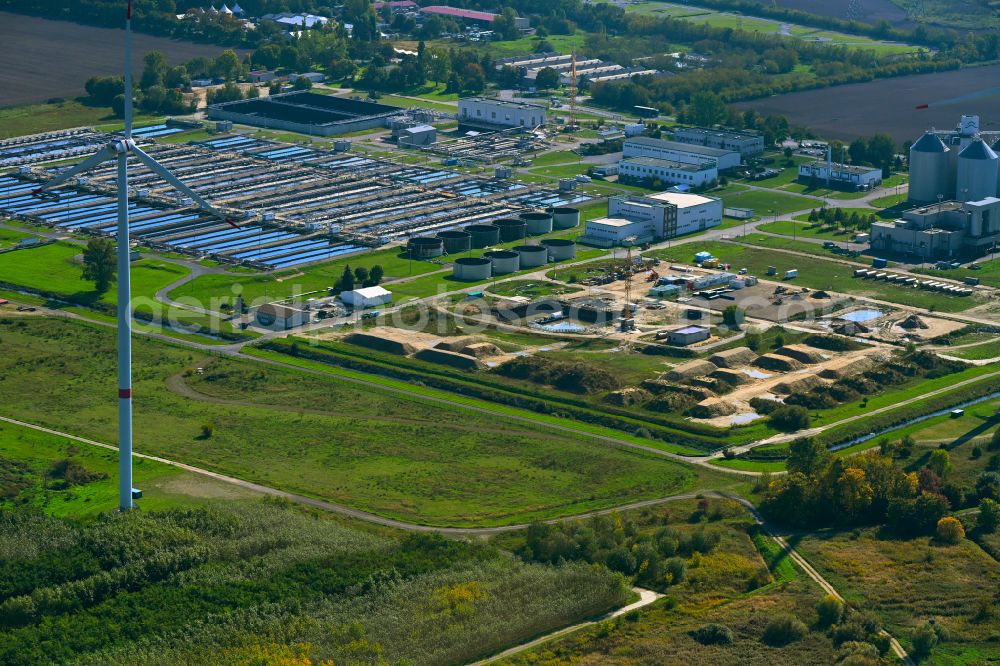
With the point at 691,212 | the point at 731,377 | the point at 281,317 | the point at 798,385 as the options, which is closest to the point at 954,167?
the point at 691,212

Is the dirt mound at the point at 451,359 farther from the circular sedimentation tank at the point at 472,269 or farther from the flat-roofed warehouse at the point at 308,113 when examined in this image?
the flat-roofed warehouse at the point at 308,113

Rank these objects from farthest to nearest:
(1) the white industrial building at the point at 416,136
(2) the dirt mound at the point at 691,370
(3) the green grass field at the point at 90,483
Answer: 1. (1) the white industrial building at the point at 416,136
2. (2) the dirt mound at the point at 691,370
3. (3) the green grass field at the point at 90,483

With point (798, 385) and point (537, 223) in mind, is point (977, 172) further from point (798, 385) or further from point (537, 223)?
point (798, 385)

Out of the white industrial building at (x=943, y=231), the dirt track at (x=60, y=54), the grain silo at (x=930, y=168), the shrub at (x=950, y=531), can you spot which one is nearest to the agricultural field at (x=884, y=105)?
the grain silo at (x=930, y=168)

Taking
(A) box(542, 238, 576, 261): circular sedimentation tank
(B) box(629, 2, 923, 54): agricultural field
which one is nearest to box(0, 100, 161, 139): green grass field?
(A) box(542, 238, 576, 261): circular sedimentation tank

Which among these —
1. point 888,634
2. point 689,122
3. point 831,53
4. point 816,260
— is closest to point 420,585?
point 888,634

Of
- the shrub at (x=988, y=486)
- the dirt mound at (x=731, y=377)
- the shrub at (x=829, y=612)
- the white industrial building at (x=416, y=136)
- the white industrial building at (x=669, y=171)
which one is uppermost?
the white industrial building at (x=416, y=136)

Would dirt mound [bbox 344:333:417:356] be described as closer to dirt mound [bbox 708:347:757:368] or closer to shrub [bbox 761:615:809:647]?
dirt mound [bbox 708:347:757:368]
